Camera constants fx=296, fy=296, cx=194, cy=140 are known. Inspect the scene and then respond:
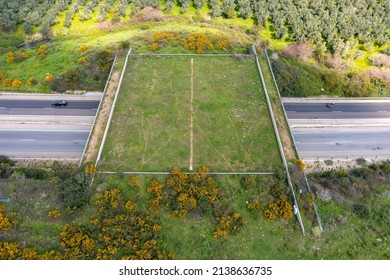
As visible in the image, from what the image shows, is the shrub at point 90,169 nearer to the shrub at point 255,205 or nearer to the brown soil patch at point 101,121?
the brown soil patch at point 101,121

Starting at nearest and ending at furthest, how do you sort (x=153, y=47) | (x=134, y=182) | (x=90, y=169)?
(x=134, y=182), (x=90, y=169), (x=153, y=47)

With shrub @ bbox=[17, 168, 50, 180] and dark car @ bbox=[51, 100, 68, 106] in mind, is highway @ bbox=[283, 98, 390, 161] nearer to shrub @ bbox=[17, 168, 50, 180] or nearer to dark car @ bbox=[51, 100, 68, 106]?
shrub @ bbox=[17, 168, 50, 180]

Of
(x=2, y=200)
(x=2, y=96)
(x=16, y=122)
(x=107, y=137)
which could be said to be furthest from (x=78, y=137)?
(x=2, y=96)

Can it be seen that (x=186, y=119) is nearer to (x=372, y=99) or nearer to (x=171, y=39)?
(x=171, y=39)

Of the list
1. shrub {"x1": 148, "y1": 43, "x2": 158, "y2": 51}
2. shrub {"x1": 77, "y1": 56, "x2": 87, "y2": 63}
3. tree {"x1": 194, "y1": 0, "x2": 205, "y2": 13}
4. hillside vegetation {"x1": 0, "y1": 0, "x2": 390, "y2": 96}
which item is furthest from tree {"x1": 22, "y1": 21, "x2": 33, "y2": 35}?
tree {"x1": 194, "y1": 0, "x2": 205, "y2": 13}

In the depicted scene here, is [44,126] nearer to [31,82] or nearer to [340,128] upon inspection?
[31,82]

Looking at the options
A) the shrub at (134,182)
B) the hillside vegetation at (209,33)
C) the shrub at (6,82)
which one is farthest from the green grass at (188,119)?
the shrub at (6,82)

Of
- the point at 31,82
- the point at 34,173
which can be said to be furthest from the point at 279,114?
the point at 31,82
